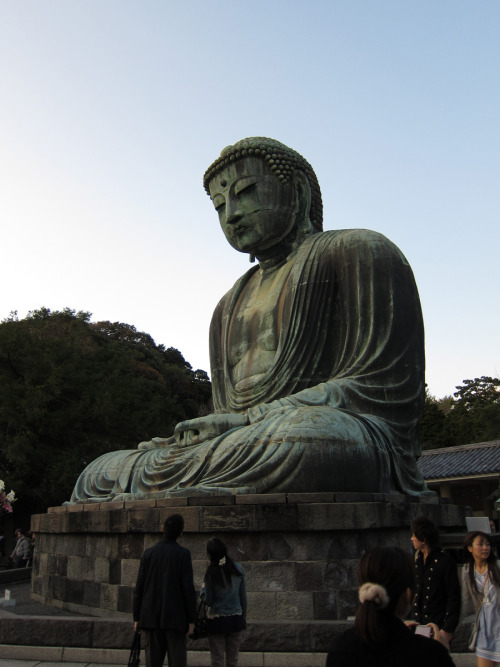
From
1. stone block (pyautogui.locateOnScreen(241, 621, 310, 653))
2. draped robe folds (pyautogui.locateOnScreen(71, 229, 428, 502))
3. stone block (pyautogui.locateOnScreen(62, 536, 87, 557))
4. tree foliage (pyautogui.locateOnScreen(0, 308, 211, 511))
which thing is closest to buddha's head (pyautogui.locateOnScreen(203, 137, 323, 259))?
draped robe folds (pyautogui.locateOnScreen(71, 229, 428, 502))

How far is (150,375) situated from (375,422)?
78.9 feet

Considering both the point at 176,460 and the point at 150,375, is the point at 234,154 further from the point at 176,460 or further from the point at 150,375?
the point at 150,375

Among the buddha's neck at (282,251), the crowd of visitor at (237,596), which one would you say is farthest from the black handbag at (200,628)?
the buddha's neck at (282,251)

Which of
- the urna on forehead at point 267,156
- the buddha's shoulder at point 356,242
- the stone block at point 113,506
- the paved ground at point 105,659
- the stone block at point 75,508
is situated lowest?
the paved ground at point 105,659

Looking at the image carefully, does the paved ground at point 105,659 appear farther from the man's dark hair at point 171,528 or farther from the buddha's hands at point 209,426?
the buddha's hands at point 209,426

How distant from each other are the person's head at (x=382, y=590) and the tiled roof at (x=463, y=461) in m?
20.8

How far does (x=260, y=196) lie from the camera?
8.30m

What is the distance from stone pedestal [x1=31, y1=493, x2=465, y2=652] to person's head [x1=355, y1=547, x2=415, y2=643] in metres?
2.78

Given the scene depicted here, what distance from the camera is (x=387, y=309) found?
720 cm

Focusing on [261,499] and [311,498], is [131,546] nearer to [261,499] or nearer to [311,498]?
[261,499]

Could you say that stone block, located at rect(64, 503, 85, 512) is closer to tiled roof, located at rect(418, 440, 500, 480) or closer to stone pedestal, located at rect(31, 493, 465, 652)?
stone pedestal, located at rect(31, 493, 465, 652)

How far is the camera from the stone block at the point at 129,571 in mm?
5448

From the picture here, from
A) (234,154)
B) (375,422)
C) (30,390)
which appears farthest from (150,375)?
(375,422)

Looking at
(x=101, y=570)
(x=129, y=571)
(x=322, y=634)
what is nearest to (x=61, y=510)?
(x=101, y=570)
